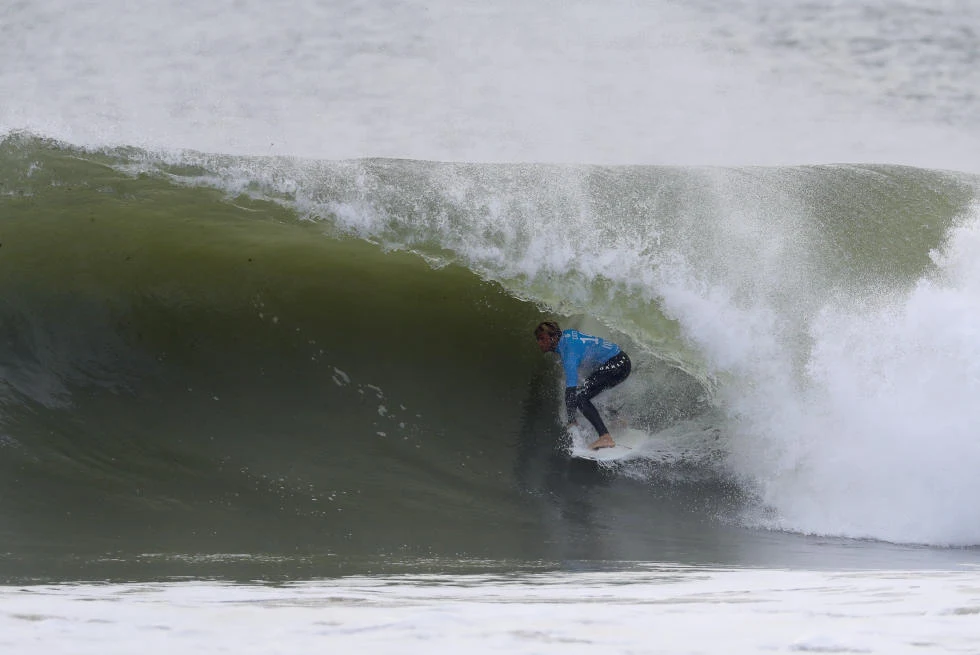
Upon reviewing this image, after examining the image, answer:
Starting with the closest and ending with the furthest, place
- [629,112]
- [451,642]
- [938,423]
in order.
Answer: [451,642] → [938,423] → [629,112]

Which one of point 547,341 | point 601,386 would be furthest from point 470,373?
point 601,386

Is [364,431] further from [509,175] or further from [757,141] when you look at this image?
[757,141]

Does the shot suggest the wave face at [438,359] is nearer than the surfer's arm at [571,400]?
Yes

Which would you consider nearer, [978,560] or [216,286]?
[978,560]

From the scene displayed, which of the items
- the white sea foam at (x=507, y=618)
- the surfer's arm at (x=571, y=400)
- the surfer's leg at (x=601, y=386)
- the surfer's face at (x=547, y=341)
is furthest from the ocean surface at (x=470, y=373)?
the surfer's face at (x=547, y=341)

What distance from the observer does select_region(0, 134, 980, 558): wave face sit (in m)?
4.70

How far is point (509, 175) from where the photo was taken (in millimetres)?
7281

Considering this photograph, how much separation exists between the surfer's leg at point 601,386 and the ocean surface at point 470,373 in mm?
179

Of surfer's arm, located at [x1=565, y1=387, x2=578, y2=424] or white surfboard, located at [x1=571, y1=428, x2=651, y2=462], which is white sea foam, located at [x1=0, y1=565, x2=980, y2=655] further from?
white surfboard, located at [x1=571, y1=428, x2=651, y2=462]

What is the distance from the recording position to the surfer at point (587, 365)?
17.8 feet

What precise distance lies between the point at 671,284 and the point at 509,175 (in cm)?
168

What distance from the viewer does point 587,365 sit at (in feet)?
18.2

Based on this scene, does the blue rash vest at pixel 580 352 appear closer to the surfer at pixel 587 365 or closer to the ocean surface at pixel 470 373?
the surfer at pixel 587 365

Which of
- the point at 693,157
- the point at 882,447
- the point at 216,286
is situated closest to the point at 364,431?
the point at 216,286
